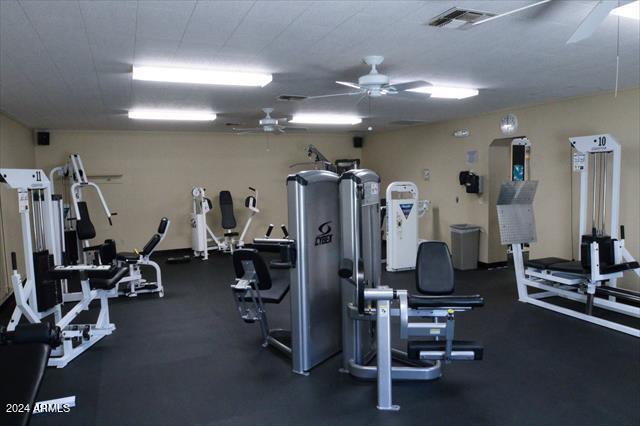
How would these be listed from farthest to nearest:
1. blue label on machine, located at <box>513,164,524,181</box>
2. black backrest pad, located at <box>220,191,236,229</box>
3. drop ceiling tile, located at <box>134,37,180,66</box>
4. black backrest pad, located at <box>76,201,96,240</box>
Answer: black backrest pad, located at <box>220,191,236,229</box>, blue label on machine, located at <box>513,164,524,181</box>, black backrest pad, located at <box>76,201,96,240</box>, drop ceiling tile, located at <box>134,37,180,66</box>

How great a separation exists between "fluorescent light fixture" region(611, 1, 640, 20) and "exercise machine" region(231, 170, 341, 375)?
6.81ft

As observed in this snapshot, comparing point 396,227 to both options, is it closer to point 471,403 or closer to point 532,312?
point 532,312

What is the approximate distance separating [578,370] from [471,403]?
106cm

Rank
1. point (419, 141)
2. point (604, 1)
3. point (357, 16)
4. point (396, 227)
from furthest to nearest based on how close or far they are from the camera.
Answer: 1. point (419, 141)
2. point (396, 227)
3. point (357, 16)
4. point (604, 1)

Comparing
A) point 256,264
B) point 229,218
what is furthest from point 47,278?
point 229,218

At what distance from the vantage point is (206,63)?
361 cm

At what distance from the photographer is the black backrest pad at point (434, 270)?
10.5 ft

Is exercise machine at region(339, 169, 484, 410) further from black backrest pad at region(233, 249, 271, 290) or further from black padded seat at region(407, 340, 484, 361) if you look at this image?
black backrest pad at region(233, 249, 271, 290)

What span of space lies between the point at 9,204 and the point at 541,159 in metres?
6.84

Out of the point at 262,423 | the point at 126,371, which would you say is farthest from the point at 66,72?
the point at 262,423

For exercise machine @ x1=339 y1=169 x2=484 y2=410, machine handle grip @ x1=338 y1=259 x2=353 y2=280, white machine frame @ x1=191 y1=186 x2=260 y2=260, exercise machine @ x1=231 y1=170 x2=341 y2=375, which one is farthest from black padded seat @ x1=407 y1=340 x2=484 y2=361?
white machine frame @ x1=191 y1=186 x2=260 y2=260

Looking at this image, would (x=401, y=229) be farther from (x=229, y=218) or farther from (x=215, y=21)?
(x=215, y=21)

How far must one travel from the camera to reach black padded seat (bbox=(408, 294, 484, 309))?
278cm

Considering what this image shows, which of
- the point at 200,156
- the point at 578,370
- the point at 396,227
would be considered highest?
the point at 200,156
